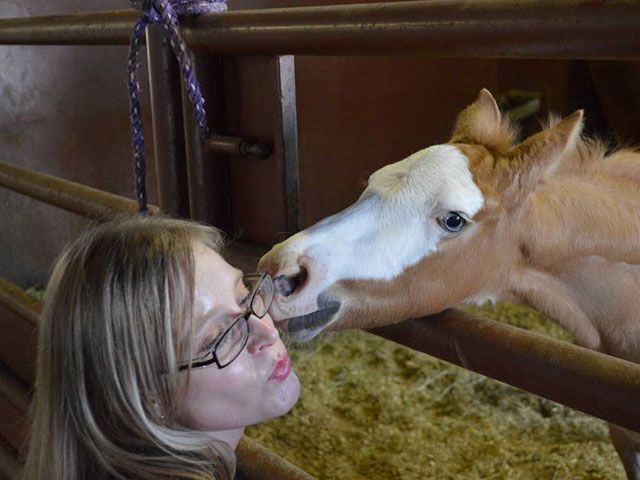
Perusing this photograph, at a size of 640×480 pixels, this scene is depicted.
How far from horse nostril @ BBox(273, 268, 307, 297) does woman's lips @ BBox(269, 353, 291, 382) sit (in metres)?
0.15

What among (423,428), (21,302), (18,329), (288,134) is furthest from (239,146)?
(423,428)

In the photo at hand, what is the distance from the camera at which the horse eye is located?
1.33 metres

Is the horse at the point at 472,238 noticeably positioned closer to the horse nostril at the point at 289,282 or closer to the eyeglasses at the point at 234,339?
the horse nostril at the point at 289,282

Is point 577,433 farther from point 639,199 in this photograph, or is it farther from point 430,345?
point 430,345

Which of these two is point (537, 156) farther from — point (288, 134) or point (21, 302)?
point (21, 302)

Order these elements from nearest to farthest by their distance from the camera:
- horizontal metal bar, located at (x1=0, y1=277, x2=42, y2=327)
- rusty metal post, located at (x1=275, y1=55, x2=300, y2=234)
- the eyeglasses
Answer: the eyeglasses < rusty metal post, located at (x1=275, y1=55, x2=300, y2=234) < horizontal metal bar, located at (x1=0, y1=277, x2=42, y2=327)

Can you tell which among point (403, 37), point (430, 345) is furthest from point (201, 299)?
point (403, 37)

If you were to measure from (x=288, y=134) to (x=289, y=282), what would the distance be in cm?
38

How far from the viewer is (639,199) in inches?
57.1

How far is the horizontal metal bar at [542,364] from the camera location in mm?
934

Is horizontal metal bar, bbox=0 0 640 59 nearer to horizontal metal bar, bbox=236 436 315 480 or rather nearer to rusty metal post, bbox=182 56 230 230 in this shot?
rusty metal post, bbox=182 56 230 230

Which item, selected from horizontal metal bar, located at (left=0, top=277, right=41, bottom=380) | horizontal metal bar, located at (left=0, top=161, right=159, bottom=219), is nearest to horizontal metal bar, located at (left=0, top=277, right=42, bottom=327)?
horizontal metal bar, located at (left=0, top=277, right=41, bottom=380)

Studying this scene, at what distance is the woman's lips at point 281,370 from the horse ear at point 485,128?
567 mm

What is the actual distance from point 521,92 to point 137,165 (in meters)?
2.68
